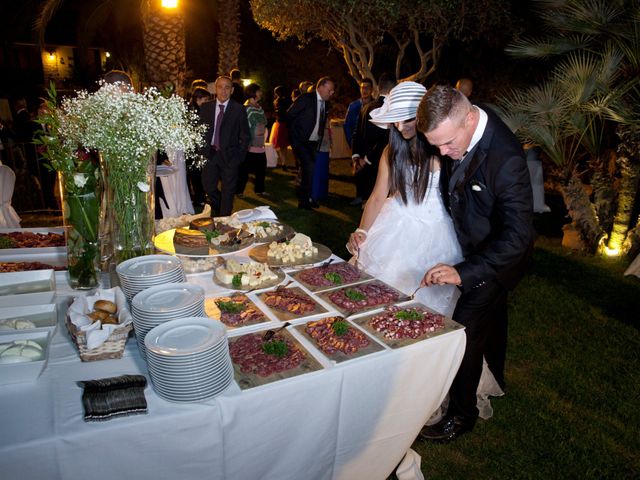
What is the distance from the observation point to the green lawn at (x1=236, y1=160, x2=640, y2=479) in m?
2.67

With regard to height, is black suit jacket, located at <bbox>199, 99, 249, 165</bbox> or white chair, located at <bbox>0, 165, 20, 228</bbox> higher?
black suit jacket, located at <bbox>199, 99, 249, 165</bbox>

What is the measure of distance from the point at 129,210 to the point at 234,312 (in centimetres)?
66

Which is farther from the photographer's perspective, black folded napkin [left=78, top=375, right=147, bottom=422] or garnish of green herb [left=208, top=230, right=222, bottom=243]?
garnish of green herb [left=208, top=230, right=222, bottom=243]

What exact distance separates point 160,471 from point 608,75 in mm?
5923

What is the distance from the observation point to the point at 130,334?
190 centimetres

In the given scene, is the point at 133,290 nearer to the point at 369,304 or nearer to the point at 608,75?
the point at 369,304

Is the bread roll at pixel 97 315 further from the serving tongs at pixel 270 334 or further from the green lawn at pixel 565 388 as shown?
the green lawn at pixel 565 388

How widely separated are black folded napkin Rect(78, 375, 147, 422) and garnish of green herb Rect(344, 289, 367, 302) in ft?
3.39

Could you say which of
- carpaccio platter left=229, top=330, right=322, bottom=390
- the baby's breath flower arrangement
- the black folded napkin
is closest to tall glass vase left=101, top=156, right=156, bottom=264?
the baby's breath flower arrangement

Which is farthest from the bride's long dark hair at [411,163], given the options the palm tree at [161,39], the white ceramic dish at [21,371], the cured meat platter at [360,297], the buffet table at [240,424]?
the palm tree at [161,39]

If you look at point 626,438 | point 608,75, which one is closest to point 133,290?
point 626,438

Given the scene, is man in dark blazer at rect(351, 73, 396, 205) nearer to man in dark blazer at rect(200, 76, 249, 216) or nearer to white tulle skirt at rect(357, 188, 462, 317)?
man in dark blazer at rect(200, 76, 249, 216)

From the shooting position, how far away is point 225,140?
646 centimetres

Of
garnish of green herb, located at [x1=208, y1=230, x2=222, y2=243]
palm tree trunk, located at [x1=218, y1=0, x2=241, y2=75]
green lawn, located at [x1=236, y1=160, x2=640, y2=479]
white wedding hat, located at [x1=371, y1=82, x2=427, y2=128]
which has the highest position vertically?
palm tree trunk, located at [x1=218, y1=0, x2=241, y2=75]
